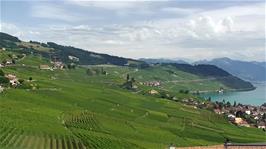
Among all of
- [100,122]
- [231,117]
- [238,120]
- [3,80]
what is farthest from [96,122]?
[231,117]

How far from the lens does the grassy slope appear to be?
95.1m

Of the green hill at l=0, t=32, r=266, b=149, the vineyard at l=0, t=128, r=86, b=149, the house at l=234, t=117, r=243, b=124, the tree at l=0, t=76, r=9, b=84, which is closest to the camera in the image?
the vineyard at l=0, t=128, r=86, b=149

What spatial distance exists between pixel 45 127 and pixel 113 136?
15.1m

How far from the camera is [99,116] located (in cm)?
13238

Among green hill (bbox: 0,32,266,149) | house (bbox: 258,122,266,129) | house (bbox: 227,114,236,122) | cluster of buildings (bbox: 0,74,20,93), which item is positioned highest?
cluster of buildings (bbox: 0,74,20,93)

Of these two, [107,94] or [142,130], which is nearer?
[142,130]

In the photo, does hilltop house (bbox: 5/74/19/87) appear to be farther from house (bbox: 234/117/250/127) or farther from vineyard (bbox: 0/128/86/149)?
house (bbox: 234/117/250/127)

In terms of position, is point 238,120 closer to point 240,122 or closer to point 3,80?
point 240,122

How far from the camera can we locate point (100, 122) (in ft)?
407

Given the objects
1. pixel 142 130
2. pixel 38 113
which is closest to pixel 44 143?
pixel 38 113

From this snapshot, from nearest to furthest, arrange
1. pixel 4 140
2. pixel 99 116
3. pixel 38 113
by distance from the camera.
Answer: pixel 4 140 < pixel 38 113 < pixel 99 116

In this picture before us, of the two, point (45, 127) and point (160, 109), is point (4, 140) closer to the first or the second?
point (45, 127)

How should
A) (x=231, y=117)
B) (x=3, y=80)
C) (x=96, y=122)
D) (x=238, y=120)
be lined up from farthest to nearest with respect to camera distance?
(x=231, y=117) < (x=238, y=120) < (x=3, y=80) < (x=96, y=122)

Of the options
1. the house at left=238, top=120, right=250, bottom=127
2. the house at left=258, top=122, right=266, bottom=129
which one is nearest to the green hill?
the house at left=238, top=120, right=250, bottom=127
